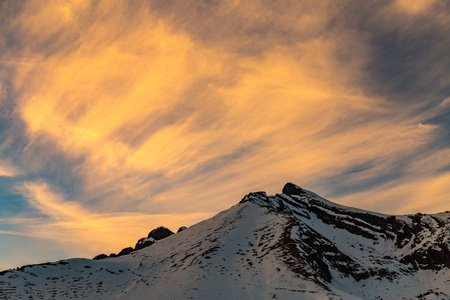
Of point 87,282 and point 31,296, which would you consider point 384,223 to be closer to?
point 87,282

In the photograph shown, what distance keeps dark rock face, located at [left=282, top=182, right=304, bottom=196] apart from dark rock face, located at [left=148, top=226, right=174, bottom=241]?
4955cm

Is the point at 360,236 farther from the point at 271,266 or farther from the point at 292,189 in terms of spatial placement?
the point at 271,266

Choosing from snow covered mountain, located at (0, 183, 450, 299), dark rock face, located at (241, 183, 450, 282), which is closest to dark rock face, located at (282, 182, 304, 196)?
dark rock face, located at (241, 183, 450, 282)

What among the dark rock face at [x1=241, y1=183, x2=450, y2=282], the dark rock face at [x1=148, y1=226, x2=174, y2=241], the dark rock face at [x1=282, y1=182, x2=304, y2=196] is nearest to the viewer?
the dark rock face at [x1=241, y1=183, x2=450, y2=282]

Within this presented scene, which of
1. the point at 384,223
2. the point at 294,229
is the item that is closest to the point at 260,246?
the point at 294,229

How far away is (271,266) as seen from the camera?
49.5 metres

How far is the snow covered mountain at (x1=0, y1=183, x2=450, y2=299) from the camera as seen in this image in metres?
44.9

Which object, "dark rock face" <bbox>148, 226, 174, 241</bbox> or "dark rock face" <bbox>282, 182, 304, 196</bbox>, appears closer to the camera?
"dark rock face" <bbox>148, 226, 174, 241</bbox>

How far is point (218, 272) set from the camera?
51469mm

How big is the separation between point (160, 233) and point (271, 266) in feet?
270

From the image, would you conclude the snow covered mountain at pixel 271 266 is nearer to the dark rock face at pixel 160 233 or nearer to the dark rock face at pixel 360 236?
the dark rock face at pixel 360 236

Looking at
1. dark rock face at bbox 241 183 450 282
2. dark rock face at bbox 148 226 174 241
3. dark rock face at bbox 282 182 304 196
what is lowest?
dark rock face at bbox 241 183 450 282

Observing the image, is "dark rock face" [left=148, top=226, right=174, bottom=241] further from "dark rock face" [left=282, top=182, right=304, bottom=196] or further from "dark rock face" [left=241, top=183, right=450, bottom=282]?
Answer: "dark rock face" [left=282, top=182, right=304, bottom=196]

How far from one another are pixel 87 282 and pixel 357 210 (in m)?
81.8
